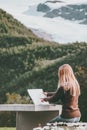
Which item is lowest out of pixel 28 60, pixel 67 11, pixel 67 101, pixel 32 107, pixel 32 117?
pixel 28 60

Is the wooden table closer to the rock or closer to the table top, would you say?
the table top

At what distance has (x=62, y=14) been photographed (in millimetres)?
16766

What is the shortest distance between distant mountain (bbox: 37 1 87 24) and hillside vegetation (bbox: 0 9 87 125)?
0.63 meters

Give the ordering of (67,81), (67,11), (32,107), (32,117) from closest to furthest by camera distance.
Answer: (67,81), (32,107), (32,117), (67,11)

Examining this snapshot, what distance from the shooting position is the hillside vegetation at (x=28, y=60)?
16.0 meters

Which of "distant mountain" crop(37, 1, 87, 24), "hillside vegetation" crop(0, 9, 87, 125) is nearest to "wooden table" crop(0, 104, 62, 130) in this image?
"hillside vegetation" crop(0, 9, 87, 125)

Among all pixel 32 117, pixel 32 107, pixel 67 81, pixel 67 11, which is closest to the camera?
pixel 67 81

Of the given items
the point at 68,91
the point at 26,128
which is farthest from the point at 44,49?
the point at 68,91

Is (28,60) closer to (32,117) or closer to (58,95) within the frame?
(32,117)

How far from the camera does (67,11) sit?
54.9 ft

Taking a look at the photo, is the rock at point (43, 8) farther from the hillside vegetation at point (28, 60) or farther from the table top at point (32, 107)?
the table top at point (32, 107)

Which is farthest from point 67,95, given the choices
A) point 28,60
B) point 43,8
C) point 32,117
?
point 43,8

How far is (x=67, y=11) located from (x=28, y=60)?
4.90 feet

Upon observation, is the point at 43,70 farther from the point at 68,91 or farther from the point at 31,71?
the point at 68,91
